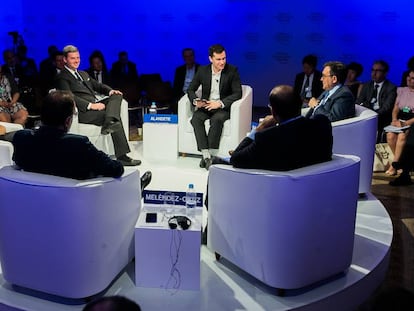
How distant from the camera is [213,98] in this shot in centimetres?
641

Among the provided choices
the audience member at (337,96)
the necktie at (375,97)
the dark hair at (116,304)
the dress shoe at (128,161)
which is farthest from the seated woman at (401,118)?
the dark hair at (116,304)

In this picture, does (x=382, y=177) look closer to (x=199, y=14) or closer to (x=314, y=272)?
(x=314, y=272)

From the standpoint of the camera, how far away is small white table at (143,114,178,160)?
6.29 metres

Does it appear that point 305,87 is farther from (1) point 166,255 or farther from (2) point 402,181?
(1) point 166,255

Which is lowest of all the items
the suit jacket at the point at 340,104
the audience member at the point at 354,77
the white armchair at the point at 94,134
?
the white armchair at the point at 94,134

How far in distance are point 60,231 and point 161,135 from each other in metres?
3.33

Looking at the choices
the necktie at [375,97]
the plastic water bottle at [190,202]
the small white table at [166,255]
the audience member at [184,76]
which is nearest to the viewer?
the small white table at [166,255]

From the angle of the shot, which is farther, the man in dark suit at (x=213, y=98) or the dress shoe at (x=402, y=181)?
the man in dark suit at (x=213, y=98)

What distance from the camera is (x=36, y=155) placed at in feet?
10.5

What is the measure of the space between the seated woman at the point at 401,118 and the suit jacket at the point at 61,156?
3950mm

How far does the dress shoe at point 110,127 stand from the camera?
6.01 metres

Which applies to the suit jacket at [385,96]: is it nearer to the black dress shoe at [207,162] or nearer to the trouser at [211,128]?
the trouser at [211,128]

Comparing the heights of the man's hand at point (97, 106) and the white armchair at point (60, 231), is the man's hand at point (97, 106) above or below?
above

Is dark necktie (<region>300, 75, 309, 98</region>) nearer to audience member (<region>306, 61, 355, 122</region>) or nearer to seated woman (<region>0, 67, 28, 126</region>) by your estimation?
audience member (<region>306, 61, 355, 122</region>)
